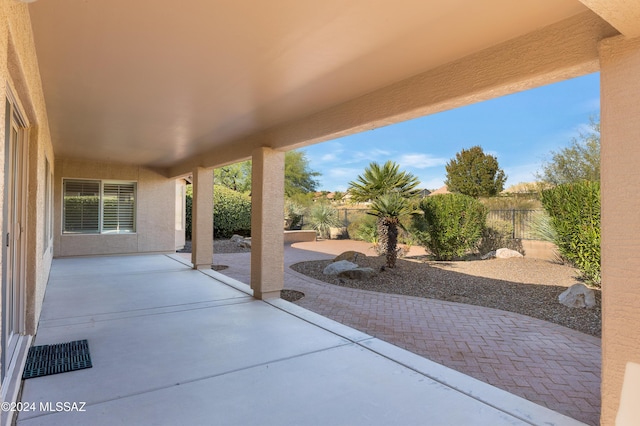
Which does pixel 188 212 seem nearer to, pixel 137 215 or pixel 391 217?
pixel 137 215

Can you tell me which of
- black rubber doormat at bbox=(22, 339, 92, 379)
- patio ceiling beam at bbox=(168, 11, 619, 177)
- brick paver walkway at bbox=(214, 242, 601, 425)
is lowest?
brick paver walkway at bbox=(214, 242, 601, 425)

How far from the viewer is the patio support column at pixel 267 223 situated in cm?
629

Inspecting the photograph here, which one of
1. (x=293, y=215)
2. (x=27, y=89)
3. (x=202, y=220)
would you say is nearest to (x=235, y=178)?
(x=293, y=215)

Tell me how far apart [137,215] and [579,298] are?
37.9ft

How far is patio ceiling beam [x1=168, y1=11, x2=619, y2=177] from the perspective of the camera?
261 cm

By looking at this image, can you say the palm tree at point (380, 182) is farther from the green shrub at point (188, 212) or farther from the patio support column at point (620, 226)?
the patio support column at point (620, 226)

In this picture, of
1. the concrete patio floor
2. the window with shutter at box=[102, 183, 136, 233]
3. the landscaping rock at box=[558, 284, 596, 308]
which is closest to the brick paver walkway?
the concrete patio floor

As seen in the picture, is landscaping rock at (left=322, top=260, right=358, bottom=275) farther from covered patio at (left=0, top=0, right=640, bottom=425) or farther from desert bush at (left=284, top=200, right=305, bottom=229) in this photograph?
desert bush at (left=284, top=200, right=305, bottom=229)

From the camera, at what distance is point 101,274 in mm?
8297

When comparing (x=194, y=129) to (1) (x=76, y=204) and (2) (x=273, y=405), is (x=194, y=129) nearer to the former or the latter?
(2) (x=273, y=405)

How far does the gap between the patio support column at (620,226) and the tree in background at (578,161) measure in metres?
13.6

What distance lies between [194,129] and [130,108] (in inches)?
49.0

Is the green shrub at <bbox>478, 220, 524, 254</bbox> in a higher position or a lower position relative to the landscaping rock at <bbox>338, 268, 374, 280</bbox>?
higher

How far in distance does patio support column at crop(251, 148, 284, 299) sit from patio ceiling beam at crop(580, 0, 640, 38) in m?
4.91
